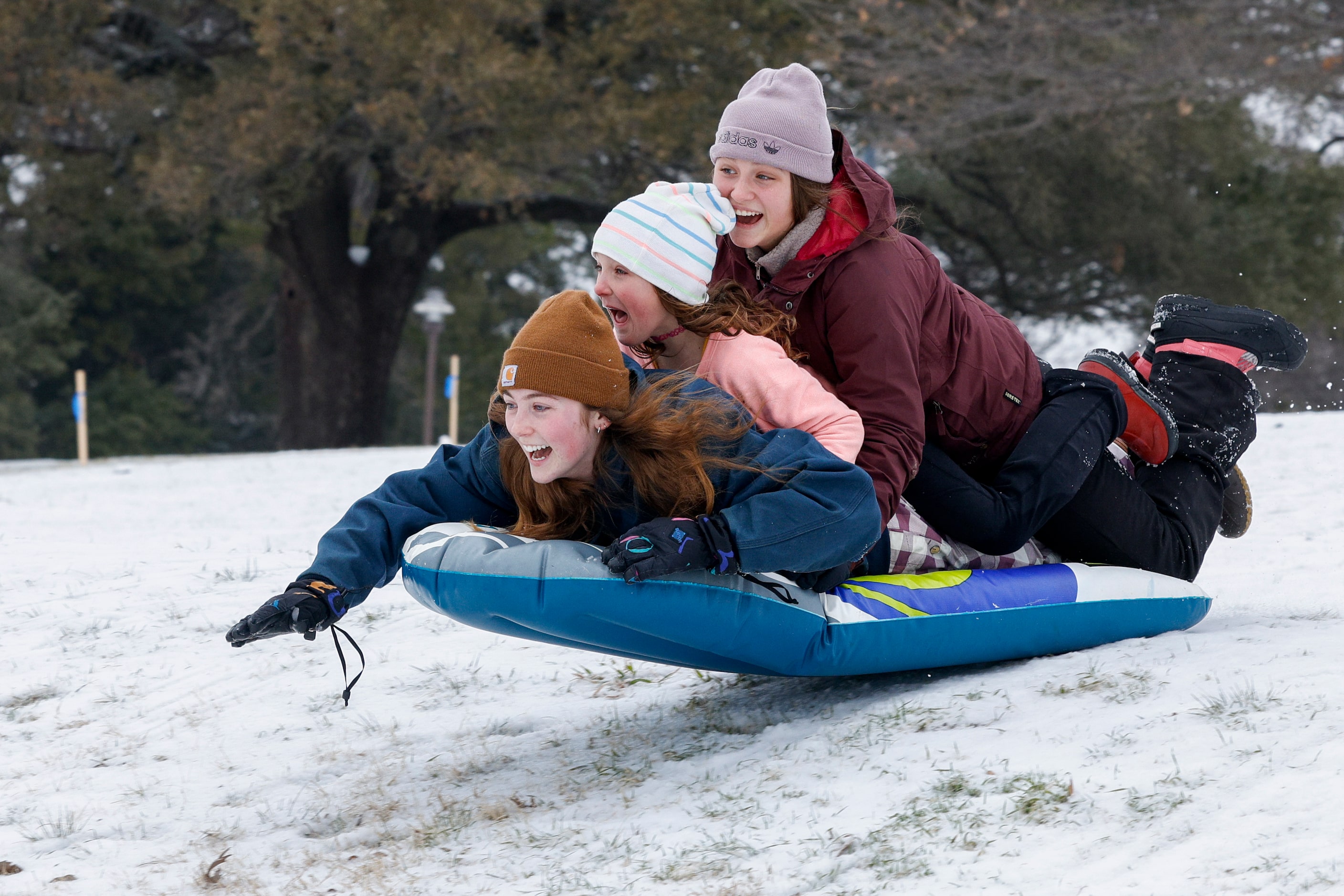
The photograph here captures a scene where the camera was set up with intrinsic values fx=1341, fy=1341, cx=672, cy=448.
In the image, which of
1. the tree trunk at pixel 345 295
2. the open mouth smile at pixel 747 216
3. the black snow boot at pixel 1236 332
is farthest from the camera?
the tree trunk at pixel 345 295

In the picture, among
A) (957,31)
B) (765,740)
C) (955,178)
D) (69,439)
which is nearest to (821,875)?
(765,740)

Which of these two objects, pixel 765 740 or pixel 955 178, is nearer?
pixel 765 740

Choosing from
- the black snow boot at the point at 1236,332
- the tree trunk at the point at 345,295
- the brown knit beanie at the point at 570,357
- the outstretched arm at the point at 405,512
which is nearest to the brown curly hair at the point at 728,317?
the brown knit beanie at the point at 570,357

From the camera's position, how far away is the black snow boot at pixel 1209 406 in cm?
407

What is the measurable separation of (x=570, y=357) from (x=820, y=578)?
79 cm

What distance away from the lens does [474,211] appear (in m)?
16.4

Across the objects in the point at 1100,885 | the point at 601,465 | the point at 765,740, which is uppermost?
the point at 601,465

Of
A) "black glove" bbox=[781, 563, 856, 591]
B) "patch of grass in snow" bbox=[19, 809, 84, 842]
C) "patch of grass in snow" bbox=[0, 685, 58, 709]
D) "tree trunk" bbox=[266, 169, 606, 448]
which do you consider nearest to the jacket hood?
"black glove" bbox=[781, 563, 856, 591]

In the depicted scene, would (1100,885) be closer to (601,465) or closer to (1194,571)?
(601,465)

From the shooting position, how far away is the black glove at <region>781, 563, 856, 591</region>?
3.11 metres

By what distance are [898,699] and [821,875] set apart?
0.90 meters

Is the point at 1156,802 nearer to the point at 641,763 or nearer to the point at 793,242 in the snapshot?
the point at 641,763

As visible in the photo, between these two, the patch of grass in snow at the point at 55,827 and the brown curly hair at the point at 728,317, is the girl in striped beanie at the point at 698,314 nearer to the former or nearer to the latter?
the brown curly hair at the point at 728,317

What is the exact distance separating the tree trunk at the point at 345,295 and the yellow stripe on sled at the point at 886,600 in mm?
12996
